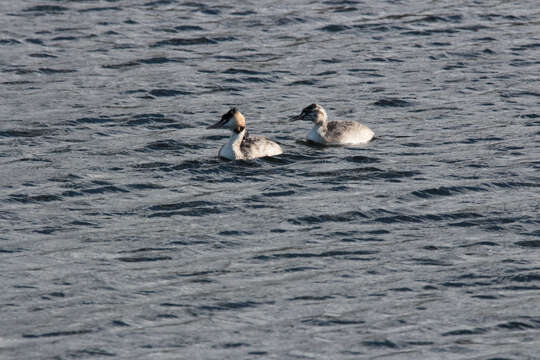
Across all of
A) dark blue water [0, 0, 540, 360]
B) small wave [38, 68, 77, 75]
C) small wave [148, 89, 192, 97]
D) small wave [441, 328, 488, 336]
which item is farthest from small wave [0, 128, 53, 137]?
small wave [441, 328, 488, 336]

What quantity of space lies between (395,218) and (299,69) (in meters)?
10.2

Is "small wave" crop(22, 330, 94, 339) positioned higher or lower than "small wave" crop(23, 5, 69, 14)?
lower

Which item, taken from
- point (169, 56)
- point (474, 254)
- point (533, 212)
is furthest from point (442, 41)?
point (474, 254)

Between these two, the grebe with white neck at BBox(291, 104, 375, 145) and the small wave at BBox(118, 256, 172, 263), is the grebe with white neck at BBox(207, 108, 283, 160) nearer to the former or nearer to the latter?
the grebe with white neck at BBox(291, 104, 375, 145)

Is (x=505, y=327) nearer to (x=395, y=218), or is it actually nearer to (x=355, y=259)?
(x=355, y=259)

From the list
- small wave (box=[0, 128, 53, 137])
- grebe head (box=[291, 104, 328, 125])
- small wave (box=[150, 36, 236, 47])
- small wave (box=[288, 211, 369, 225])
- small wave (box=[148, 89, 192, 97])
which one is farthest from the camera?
small wave (box=[150, 36, 236, 47])

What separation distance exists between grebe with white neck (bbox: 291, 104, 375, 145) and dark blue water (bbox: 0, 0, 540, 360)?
23cm

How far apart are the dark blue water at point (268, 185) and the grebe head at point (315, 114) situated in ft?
1.92

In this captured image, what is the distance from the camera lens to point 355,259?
50.1 feet

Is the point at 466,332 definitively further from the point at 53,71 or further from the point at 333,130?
the point at 53,71

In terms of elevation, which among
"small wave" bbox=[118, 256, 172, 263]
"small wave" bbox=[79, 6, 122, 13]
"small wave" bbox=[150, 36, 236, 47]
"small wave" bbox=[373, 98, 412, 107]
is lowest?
"small wave" bbox=[118, 256, 172, 263]

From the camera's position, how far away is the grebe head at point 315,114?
21.5 metres

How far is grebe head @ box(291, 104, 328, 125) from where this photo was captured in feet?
70.5

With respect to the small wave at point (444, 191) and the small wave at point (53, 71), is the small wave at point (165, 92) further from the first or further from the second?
the small wave at point (444, 191)
